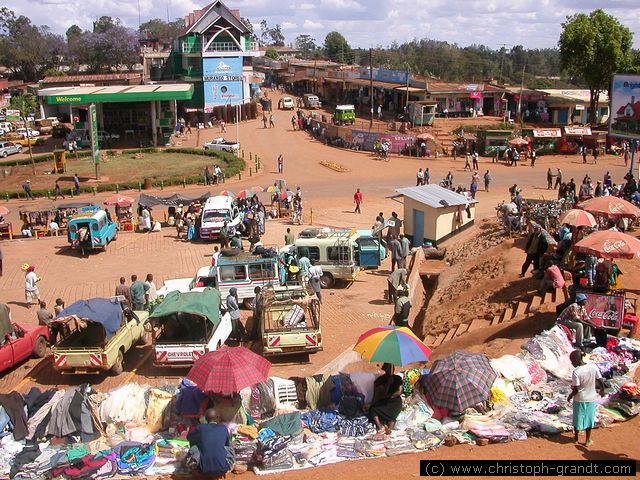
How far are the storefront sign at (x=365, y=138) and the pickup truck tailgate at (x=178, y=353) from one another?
3733 cm

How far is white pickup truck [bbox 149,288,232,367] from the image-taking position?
1415 centimetres

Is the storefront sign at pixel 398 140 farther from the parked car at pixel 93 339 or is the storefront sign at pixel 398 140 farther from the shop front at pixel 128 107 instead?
the parked car at pixel 93 339

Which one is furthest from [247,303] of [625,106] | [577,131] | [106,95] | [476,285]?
[106,95]

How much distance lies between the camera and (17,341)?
1527 centimetres

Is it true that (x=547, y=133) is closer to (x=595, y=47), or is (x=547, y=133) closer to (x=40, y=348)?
(x=595, y=47)

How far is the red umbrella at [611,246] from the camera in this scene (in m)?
13.9

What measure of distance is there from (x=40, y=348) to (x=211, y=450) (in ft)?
27.5

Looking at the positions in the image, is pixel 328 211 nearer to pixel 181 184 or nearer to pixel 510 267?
pixel 181 184

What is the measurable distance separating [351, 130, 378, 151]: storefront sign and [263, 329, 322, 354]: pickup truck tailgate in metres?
36.3

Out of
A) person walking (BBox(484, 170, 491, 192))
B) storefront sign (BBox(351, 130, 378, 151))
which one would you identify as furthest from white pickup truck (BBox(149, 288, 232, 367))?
storefront sign (BBox(351, 130, 378, 151))

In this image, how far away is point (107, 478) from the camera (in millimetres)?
9695

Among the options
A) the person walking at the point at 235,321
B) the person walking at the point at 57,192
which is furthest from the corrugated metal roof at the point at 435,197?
the person walking at the point at 57,192

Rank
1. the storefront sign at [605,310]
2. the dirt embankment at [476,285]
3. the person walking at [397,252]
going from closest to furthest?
the storefront sign at [605,310] < the dirt embankment at [476,285] < the person walking at [397,252]

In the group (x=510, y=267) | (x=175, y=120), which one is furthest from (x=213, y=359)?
(x=175, y=120)
